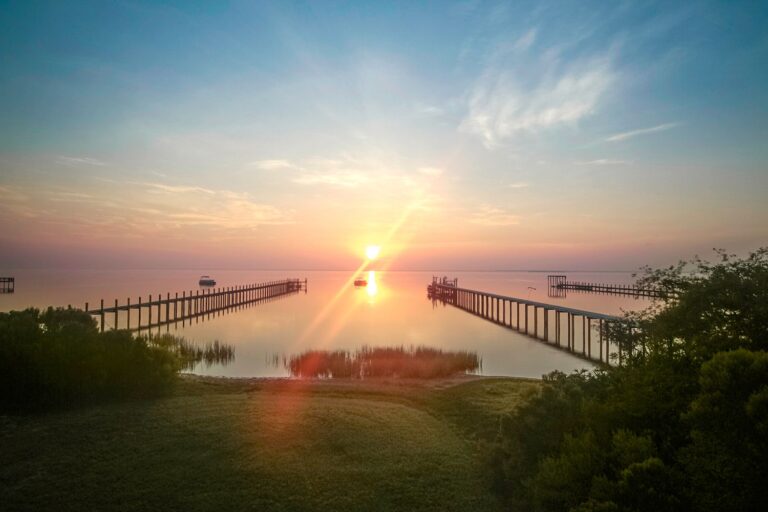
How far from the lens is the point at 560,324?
160ft

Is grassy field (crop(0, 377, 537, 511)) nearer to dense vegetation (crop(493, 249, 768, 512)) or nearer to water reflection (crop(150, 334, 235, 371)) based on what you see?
dense vegetation (crop(493, 249, 768, 512))

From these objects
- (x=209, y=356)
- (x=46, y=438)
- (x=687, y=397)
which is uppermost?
(x=687, y=397)

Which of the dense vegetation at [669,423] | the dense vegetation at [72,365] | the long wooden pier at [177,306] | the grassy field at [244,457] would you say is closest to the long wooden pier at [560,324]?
the dense vegetation at [669,423]

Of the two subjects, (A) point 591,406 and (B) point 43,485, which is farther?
(B) point 43,485

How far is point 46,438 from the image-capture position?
29.8 ft

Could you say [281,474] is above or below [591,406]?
below

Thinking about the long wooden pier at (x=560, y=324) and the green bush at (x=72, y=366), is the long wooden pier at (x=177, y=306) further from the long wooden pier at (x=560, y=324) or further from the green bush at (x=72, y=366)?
the long wooden pier at (x=560, y=324)

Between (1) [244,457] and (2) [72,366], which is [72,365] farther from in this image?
(1) [244,457]

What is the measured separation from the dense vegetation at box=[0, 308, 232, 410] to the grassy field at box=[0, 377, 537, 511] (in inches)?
38.3

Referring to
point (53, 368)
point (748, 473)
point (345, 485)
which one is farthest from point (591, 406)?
point (53, 368)

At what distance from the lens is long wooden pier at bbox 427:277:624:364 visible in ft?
93.4

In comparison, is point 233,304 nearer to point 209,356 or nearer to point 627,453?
point 209,356

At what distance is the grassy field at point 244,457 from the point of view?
7.07m

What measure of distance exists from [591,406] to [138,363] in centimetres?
1149
